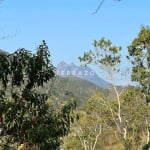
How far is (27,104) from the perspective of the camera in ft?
23.3

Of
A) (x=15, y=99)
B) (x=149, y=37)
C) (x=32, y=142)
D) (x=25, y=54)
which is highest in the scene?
(x=149, y=37)

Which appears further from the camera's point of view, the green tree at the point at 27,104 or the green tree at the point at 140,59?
the green tree at the point at 140,59

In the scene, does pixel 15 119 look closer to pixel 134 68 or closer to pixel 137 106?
pixel 134 68

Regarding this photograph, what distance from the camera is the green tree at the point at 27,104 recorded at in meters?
6.80

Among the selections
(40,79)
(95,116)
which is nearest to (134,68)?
(95,116)

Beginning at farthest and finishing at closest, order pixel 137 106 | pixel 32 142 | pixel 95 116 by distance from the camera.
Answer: pixel 95 116 → pixel 137 106 → pixel 32 142

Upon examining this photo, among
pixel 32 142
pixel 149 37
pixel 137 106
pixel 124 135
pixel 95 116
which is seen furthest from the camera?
pixel 95 116

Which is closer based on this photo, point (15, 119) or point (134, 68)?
point (15, 119)

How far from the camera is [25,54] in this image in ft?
23.2

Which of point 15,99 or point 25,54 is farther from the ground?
point 25,54

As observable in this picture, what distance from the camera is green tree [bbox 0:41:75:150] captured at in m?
6.80

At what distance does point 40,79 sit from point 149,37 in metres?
22.0

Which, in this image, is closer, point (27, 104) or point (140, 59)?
point (27, 104)

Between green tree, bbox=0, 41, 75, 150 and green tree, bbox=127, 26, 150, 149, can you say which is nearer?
green tree, bbox=0, 41, 75, 150
